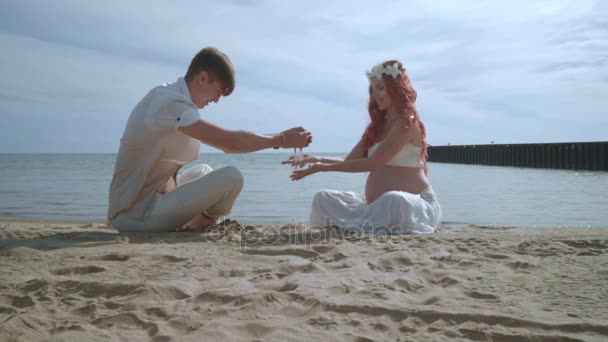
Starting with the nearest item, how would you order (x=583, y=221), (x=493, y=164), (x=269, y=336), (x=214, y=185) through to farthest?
(x=269, y=336) → (x=214, y=185) → (x=583, y=221) → (x=493, y=164)

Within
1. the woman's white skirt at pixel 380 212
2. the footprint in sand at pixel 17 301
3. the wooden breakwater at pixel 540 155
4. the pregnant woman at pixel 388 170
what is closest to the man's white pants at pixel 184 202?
the pregnant woman at pixel 388 170

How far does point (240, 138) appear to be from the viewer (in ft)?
13.3

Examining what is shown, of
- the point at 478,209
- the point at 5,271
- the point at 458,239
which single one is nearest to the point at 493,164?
the point at 478,209

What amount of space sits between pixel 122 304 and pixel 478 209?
21.6 ft

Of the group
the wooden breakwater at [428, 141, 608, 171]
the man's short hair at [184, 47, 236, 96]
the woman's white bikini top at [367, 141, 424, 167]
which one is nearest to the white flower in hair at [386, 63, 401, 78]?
the woman's white bikini top at [367, 141, 424, 167]

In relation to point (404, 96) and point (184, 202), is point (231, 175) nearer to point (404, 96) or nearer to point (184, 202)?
point (184, 202)

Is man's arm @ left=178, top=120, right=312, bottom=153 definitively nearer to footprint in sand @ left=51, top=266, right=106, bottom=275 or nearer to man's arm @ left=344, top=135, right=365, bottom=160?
man's arm @ left=344, top=135, right=365, bottom=160

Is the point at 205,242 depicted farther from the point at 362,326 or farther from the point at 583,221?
the point at 583,221

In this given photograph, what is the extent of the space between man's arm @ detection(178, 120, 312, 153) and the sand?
771mm

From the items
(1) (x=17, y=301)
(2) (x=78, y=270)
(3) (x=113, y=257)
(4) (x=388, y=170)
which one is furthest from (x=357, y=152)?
(1) (x=17, y=301)

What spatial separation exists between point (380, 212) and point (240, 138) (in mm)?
1438

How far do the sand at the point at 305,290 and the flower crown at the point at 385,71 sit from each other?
1676 mm

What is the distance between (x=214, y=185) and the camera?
438 cm

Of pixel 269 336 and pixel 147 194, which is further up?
pixel 147 194
